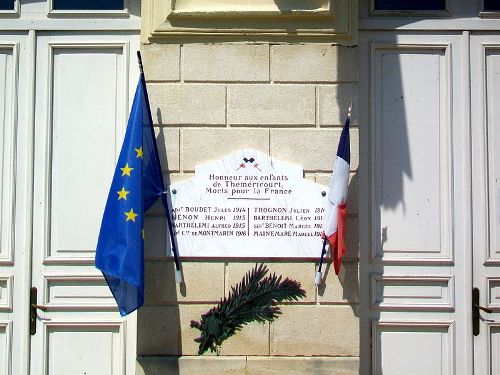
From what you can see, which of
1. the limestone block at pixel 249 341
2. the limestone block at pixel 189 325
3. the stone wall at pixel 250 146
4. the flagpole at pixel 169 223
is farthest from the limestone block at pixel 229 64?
the limestone block at pixel 249 341

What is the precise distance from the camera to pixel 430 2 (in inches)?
204

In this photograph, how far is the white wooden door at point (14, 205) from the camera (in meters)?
5.02

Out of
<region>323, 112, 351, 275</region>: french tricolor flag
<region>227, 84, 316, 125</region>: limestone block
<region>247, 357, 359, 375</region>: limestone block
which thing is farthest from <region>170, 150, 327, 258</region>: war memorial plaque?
<region>247, 357, 359, 375</region>: limestone block

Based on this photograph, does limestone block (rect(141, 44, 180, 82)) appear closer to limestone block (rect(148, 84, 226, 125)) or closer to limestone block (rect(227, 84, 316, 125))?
limestone block (rect(148, 84, 226, 125))

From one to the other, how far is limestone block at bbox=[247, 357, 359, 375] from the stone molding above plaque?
2.27 meters

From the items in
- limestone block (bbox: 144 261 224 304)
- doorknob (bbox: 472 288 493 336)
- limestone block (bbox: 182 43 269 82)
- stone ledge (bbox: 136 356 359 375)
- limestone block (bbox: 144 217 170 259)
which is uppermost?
limestone block (bbox: 182 43 269 82)

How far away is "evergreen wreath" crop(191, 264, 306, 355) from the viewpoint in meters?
4.72

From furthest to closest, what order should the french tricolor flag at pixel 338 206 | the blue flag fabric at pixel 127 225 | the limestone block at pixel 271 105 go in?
the limestone block at pixel 271 105 < the french tricolor flag at pixel 338 206 < the blue flag fabric at pixel 127 225

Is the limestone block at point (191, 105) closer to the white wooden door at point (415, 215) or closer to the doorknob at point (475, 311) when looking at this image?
the white wooden door at point (415, 215)

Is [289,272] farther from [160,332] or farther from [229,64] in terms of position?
[229,64]

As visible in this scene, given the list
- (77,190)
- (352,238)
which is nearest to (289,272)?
(352,238)

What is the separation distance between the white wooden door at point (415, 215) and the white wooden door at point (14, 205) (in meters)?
2.50

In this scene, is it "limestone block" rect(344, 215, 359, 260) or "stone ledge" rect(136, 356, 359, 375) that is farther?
"limestone block" rect(344, 215, 359, 260)

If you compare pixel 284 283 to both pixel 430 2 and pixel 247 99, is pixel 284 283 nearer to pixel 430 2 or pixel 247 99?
pixel 247 99
